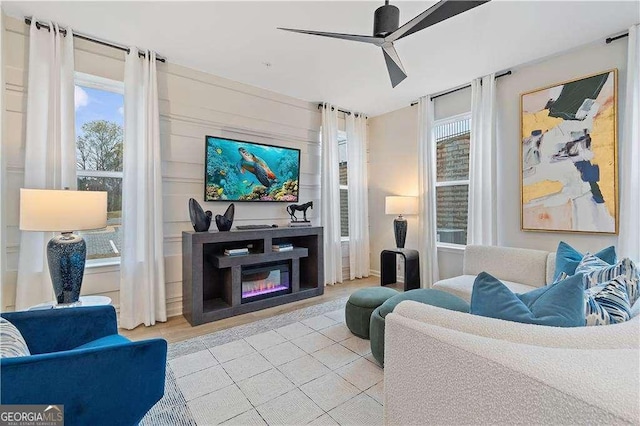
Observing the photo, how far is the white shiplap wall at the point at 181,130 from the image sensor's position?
2.39 m

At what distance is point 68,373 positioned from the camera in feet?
3.23

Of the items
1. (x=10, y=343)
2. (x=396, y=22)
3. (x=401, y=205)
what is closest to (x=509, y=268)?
(x=401, y=205)

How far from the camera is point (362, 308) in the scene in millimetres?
2463

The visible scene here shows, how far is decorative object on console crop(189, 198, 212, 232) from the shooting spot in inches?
116

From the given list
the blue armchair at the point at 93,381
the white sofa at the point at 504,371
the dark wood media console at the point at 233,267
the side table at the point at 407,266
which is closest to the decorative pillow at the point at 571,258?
the white sofa at the point at 504,371

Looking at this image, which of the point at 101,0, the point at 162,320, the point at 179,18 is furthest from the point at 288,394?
the point at 101,0

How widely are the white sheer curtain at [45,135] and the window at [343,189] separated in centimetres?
337

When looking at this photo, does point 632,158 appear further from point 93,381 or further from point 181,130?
point 181,130

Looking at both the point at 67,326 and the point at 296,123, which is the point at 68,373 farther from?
the point at 296,123

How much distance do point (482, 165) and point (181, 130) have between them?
3.58 metres

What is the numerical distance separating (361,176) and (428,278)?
6.29 ft

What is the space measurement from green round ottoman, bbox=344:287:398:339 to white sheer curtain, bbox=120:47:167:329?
1.93 metres

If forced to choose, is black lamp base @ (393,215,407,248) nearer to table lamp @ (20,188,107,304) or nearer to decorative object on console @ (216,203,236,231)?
decorative object on console @ (216,203,236,231)

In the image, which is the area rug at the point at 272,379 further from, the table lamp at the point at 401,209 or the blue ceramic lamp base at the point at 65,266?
the table lamp at the point at 401,209
